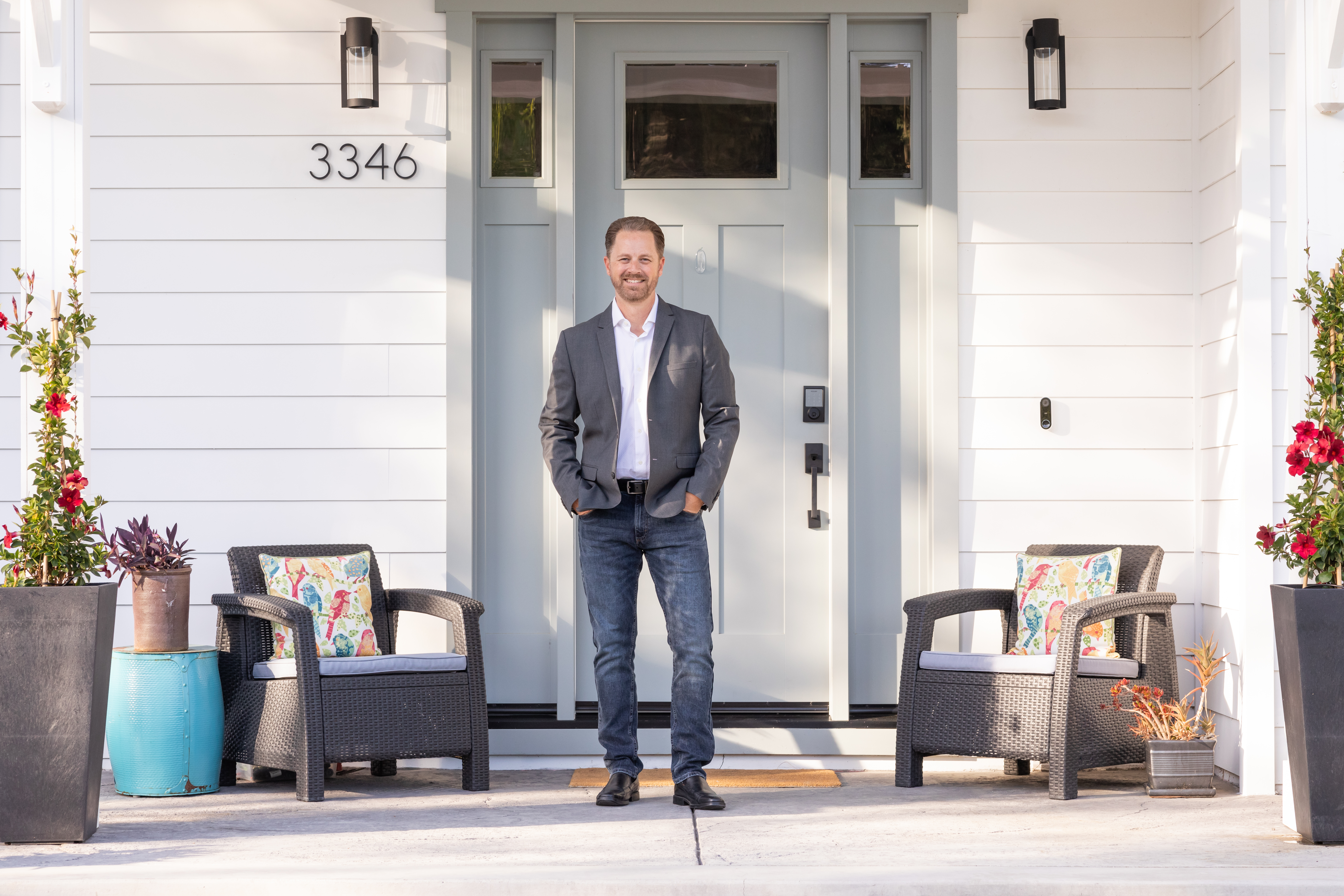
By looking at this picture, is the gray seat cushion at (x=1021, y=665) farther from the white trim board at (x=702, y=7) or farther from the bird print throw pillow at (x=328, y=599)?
the white trim board at (x=702, y=7)

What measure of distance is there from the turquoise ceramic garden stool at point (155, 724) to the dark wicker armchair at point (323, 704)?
0.16 metres

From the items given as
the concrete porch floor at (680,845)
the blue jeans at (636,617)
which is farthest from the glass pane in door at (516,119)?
the concrete porch floor at (680,845)

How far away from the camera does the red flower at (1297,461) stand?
312 cm

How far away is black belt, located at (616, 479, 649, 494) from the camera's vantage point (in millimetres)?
3482

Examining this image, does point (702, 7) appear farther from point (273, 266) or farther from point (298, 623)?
point (298, 623)

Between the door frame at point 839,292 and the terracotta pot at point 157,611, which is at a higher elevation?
the door frame at point 839,292

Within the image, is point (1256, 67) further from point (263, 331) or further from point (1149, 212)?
point (263, 331)

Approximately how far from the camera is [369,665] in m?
3.72

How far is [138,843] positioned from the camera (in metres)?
3.09

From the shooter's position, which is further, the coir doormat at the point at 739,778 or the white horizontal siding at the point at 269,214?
the white horizontal siding at the point at 269,214

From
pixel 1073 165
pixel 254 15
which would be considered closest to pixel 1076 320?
pixel 1073 165

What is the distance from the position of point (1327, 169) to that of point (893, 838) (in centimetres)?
222

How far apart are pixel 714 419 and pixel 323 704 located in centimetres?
135

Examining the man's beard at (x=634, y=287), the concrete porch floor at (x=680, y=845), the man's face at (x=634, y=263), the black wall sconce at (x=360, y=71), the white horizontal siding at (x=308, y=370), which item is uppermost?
the black wall sconce at (x=360, y=71)
